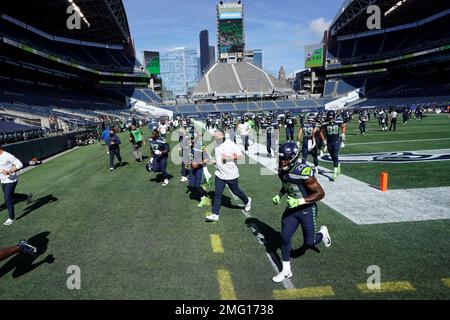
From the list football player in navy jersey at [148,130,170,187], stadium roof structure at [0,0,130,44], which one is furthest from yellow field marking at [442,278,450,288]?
stadium roof structure at [0,0,130,44]

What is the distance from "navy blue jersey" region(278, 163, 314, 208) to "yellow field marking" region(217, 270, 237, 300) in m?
1.52

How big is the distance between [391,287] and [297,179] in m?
1.88

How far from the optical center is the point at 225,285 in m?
4.41

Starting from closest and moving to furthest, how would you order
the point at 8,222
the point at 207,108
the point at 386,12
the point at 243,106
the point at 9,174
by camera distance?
the point at 9,174
the point at 8,222
the point at 386,12
the point at 207,108
the point at 243,106

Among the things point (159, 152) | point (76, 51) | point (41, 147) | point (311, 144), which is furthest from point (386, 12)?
point (159, 152)

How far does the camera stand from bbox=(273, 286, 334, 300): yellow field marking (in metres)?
4.11

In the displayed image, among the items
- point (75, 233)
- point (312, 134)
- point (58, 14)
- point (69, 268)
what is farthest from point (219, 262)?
point (58, 14)

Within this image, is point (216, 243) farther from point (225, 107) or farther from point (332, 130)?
point (225, 107)

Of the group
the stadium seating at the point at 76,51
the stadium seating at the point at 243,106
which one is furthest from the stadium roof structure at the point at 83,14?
the stadium seating at the point at 243,106

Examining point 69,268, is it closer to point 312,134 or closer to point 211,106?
point 312,134

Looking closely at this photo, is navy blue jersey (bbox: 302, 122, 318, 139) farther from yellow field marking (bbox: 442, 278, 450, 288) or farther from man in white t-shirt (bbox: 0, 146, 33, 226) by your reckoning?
man in white t-shirt (bbox: 0, 146, 33, 226)

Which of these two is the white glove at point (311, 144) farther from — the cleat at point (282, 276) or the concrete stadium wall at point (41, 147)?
the concrete stadium wall at point (41, 147)

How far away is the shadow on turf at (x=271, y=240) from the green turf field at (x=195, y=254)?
40 mm

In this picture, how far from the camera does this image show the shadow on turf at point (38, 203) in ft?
27.8
